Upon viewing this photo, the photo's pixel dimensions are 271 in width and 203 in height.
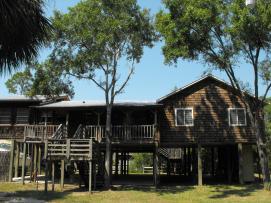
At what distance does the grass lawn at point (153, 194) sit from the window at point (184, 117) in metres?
4.46

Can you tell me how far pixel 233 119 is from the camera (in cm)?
2869

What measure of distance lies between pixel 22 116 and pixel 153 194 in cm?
1331

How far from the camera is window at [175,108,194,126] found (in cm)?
2861

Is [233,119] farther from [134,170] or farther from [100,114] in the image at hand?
[134,170]

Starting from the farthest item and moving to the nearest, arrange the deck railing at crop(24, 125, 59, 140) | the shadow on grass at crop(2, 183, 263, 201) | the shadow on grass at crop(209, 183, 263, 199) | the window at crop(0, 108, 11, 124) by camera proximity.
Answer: the window at crop(0, 108, 11, 124), the deck railing at crop(24, 125, 59, 140), the shadow on grass at crop(209, 183, 263, 199), the shadow on grass at crop(2, 183, 263, 201)

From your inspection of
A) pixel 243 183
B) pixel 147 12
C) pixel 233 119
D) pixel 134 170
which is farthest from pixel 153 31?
pixel 134 170

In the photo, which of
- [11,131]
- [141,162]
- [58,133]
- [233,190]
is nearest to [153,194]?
[233,190]

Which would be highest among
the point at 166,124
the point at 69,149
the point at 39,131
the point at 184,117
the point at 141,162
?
the point at 184,117

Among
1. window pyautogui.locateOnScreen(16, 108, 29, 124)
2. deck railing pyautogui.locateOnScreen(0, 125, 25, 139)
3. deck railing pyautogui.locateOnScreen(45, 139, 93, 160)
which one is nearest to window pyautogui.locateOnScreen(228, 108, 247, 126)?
deck railing pyautogui.locateOnScreen(45, 139, 93, 160)

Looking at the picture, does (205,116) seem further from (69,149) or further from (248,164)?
(69,149)

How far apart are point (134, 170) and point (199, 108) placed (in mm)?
21760

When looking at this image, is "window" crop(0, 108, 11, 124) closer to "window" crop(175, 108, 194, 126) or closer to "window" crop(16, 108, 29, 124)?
"window" crop(16, 108, 29, 124)

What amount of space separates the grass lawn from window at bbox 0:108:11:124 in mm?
6292

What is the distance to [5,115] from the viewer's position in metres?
31.8
